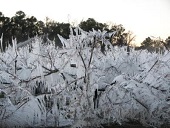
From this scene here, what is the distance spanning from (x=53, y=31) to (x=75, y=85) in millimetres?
65415

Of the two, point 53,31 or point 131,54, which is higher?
point 53,31

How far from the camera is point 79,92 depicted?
443cm

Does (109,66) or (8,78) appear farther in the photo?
(109,66)

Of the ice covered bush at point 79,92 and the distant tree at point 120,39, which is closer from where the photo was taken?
the ice covered bush at point 79,92

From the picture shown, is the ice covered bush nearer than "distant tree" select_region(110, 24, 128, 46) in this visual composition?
Yes

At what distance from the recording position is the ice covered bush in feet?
14.5

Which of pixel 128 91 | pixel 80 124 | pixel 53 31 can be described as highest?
pixel 53 31

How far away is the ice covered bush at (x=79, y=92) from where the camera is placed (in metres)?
4.43

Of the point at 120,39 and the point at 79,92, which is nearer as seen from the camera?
the point at 79,92

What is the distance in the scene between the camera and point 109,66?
19.3ft

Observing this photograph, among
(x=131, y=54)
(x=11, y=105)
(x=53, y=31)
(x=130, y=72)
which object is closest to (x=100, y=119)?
(x=11, y=105)

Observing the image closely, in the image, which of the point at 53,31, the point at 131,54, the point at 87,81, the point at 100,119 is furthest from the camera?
the point at 53,31

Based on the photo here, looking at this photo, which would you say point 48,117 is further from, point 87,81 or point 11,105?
point 87,81

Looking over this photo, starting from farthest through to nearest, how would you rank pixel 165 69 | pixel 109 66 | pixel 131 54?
pixel 131 54
pixel 109 66
pixel 165 69
